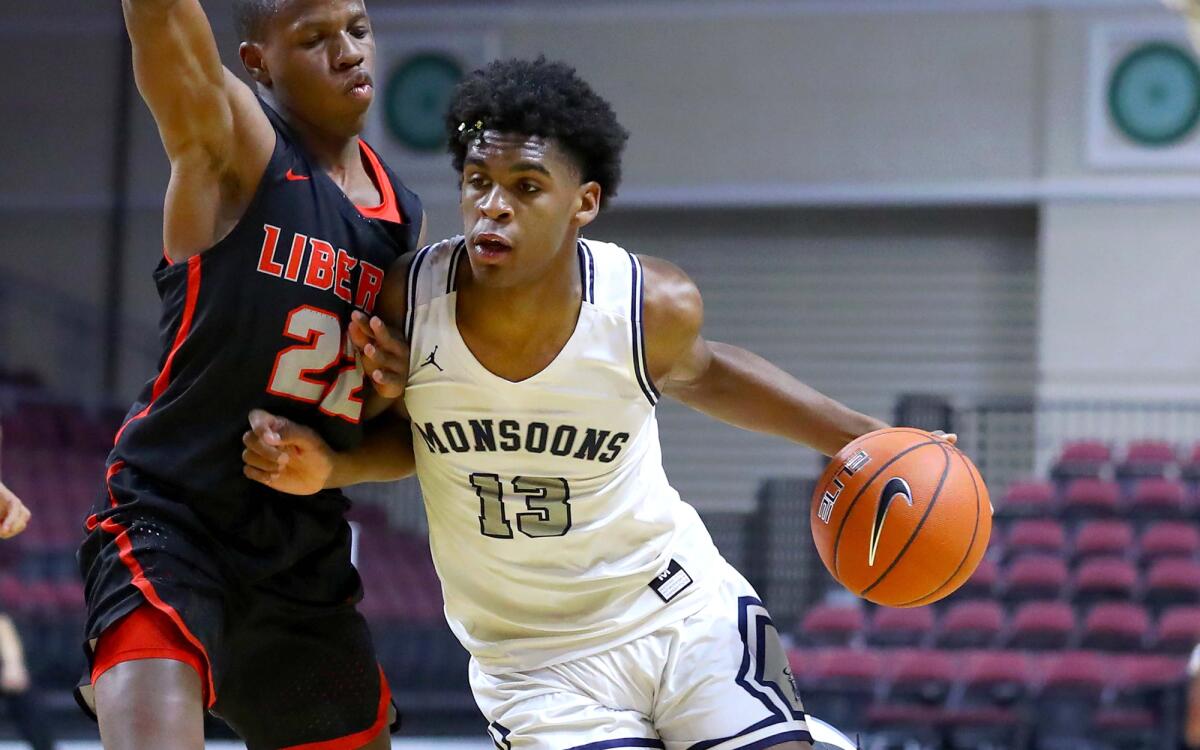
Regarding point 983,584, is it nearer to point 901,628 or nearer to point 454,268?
point 901,628

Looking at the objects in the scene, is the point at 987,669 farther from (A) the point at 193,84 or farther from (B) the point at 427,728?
(A) the point at 193,84

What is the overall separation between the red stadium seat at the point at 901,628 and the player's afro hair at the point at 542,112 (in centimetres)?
723

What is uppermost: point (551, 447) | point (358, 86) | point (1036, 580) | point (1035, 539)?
point (358, 86)

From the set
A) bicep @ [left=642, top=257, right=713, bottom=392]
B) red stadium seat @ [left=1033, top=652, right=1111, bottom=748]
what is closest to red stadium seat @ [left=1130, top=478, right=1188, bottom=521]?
red stadium seat @ [left=1033, top=652, right=1111, bottom=748]

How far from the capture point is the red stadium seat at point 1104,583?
994 cm

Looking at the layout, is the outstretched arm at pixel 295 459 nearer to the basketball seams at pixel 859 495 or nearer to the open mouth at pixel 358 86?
the open mouth at pixel 358 86

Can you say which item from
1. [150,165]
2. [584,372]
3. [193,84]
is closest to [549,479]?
[584,372]

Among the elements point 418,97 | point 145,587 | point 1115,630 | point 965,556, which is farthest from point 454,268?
point 418,97

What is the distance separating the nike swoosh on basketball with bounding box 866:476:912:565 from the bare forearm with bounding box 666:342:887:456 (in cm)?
21

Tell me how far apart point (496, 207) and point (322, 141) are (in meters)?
0.57

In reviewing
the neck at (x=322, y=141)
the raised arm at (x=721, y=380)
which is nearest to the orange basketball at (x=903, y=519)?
the raised arm at (x=721, y=380)

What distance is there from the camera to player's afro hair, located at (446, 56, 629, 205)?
9.74ft

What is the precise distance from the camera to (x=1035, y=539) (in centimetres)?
1047

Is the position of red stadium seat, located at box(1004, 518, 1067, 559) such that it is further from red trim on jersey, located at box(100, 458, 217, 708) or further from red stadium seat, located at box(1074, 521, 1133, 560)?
red trim on jersey, located at box(100, 458, 217, 708)
